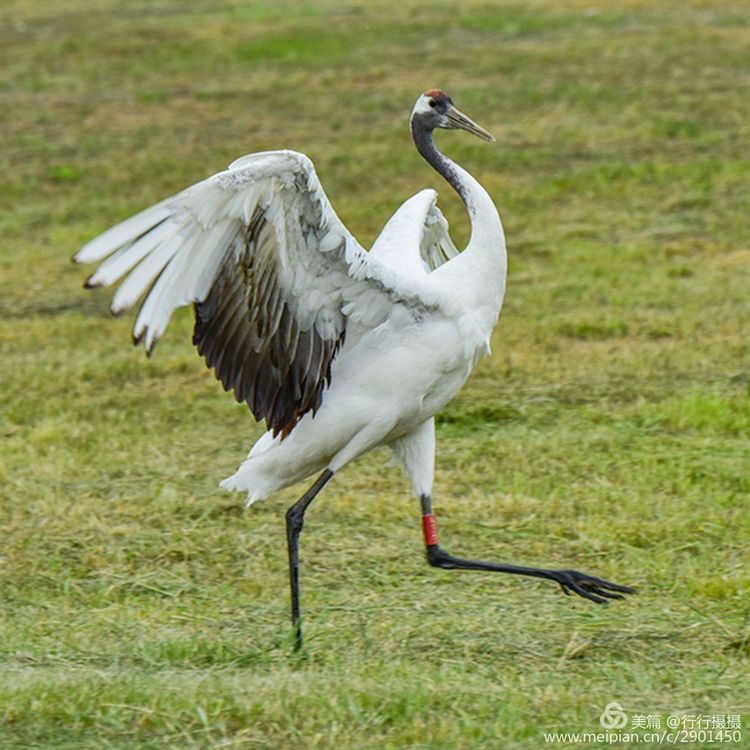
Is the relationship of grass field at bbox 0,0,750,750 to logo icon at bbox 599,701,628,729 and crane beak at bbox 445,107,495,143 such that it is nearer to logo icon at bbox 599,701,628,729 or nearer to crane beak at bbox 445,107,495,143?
logo icon at bbox 599,701,628,729

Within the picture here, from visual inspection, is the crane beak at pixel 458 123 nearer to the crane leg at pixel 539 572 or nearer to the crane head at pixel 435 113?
the crane head at pixel 435 113

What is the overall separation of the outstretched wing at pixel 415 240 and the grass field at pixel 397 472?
3.18ft

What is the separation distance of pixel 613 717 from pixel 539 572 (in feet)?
3.78

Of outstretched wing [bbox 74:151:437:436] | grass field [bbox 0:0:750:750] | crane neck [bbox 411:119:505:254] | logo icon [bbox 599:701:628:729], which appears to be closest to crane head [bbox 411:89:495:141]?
crane neck [bbox 411:119:505:254]

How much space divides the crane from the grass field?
40 centimetres

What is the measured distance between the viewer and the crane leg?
5145 mm

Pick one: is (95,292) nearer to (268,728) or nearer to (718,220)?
(718,220)

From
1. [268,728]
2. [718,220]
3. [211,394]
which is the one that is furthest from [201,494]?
[718,220]

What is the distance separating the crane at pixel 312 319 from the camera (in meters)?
4.73

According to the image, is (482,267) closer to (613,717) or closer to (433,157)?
(433,157)

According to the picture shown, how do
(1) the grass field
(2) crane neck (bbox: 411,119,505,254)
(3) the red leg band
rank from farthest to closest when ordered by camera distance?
(3) the red leg band < (2) crane neck (bbox: 411,119,505,254) < (1) the grass field

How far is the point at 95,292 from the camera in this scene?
1042 cm

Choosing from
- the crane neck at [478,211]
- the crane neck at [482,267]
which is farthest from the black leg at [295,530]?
the crane neck at [478,211]

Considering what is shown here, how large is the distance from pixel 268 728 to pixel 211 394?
13.4ft
